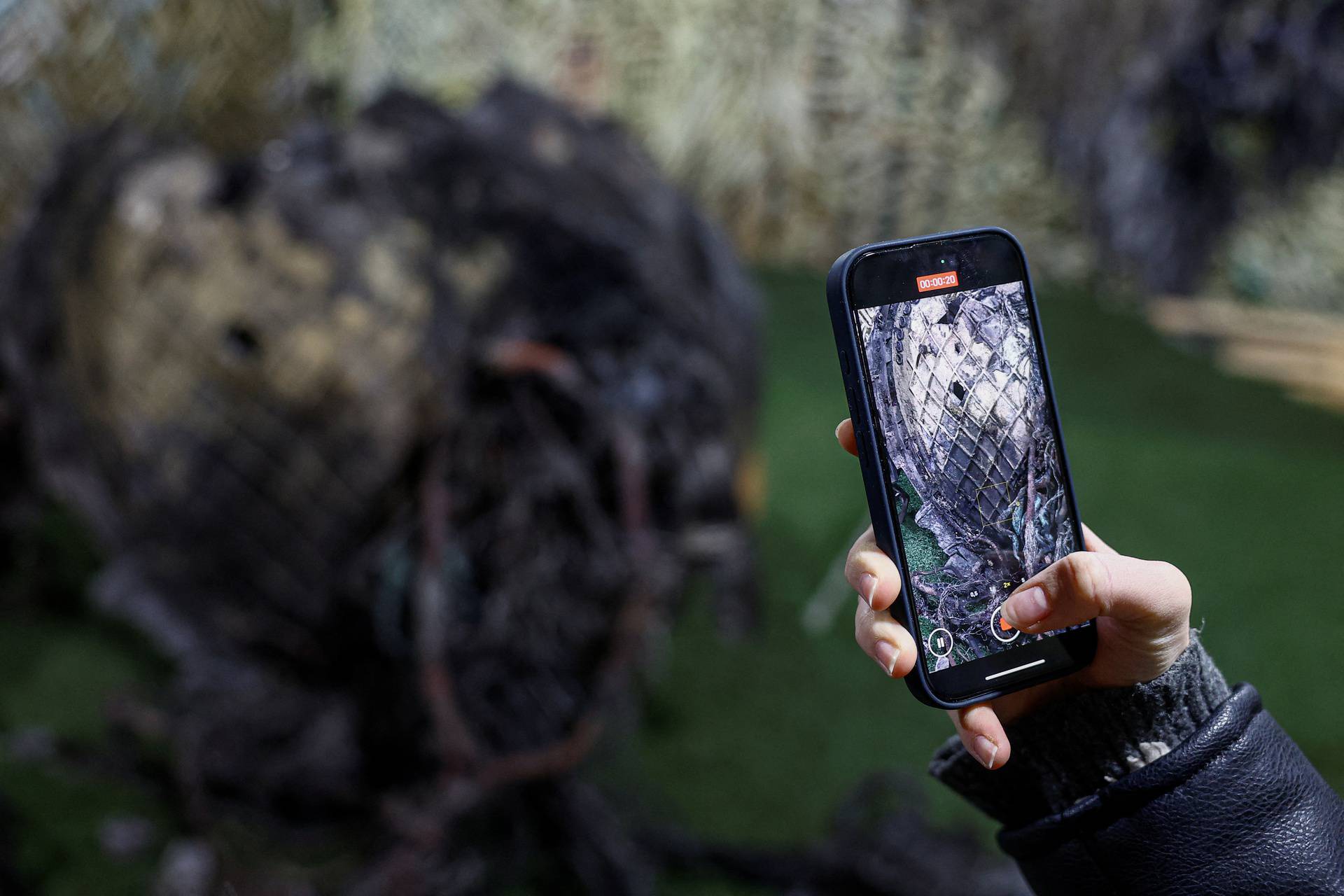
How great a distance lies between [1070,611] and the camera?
0.28 metres

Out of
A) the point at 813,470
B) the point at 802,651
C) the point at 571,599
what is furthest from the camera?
the point at 813,470

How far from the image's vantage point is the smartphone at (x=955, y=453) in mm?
289

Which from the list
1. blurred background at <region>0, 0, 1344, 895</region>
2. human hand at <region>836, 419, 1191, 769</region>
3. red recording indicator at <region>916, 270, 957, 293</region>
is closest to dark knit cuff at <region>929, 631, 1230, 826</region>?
human hand at <region>836, 419, 1191, 769</region>

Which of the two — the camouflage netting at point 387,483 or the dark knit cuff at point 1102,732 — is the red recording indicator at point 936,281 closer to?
the dark knit cuff at point 1102,732

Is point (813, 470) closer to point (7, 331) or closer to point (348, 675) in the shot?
point (348, 675)

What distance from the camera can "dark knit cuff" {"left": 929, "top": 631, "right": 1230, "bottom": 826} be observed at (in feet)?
0.99

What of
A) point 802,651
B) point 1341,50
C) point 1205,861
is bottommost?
point 802,651

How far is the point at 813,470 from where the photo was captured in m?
1.79

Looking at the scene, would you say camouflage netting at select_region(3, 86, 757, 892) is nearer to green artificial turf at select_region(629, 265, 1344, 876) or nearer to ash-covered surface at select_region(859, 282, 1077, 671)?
green artificial turf at select_region(629, 265, 1344, 876)

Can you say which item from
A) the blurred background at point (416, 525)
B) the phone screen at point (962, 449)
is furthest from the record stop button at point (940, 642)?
the blurred background at point (416, 525)

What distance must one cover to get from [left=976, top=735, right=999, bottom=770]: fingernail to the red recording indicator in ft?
0.41

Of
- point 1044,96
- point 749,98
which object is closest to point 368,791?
point 749,98

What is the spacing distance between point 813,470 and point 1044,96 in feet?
4.44

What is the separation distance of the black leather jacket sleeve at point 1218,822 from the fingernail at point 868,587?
Result: 9 centimetres
